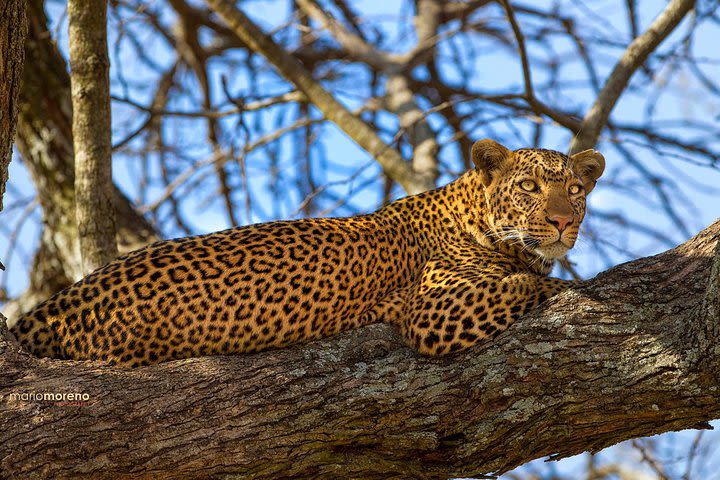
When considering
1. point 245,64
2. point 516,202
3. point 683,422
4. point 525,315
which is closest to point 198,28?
point 245,64

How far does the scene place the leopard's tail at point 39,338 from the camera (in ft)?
20.3

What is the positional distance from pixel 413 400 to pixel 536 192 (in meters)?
2.15

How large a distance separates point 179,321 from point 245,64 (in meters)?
7.47

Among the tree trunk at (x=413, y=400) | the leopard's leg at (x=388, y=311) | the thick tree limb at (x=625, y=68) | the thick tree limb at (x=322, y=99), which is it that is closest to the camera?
the tree trunk at (x=413, y=400)

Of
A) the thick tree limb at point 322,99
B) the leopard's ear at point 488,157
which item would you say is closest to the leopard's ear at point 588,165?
the leopard's ear at point 488,157

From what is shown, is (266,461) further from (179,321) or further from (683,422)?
(683,422)

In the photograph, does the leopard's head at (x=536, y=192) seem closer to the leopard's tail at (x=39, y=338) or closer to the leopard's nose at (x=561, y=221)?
the leopard's nose at (x=561, y=221)

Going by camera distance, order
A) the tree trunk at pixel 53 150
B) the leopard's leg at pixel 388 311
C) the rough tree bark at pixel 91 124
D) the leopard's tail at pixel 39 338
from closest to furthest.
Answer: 1. the leopard's tail at pixel 39 338
2. the leopard's leg at pixel 388 311
3. the rough tree bark at pixel 91 124
4. the tree trunk at pixel 53 150

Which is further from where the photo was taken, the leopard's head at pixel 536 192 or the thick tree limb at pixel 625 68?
the thick tree limb at pixel 625 68

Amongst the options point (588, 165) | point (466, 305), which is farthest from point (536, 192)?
point (466, 305)

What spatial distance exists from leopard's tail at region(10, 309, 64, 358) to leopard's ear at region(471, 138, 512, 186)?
3289 mm

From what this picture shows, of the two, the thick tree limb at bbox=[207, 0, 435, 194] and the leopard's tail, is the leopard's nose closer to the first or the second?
the thick tree limb at bbox=[207, 0, 435, 194]

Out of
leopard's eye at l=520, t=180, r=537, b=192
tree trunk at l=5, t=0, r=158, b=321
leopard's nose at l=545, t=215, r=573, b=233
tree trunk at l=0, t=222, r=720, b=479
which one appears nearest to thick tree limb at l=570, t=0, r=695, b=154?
leopard's eye at l=520, t=180, r=537, b=192

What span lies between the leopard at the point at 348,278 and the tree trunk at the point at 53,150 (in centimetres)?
328
